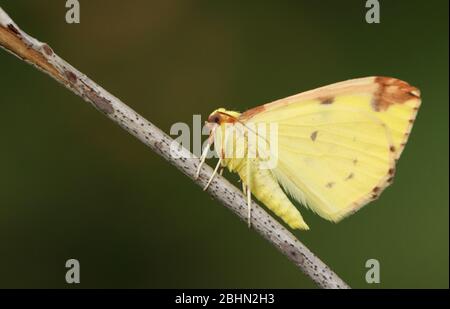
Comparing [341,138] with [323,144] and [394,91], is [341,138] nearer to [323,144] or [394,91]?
[323,144]

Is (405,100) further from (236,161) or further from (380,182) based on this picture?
(236,161)

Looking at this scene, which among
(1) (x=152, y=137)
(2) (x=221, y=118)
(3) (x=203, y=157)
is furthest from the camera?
(2) (x=221, y=118)

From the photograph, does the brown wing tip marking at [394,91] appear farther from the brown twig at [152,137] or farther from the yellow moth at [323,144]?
the brown twig at [152,137]

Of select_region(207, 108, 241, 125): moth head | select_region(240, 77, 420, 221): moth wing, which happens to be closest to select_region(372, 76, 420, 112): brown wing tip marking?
select_region(240, 77, 420, 221): moth wing

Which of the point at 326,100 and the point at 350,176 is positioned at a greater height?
the point at 326,100

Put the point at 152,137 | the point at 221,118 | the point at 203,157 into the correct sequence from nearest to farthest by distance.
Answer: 1. the point at 152,137
2. the point at 203,157
3. the point at 221,118

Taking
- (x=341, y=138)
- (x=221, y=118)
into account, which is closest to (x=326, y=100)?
(x=341, y=138)

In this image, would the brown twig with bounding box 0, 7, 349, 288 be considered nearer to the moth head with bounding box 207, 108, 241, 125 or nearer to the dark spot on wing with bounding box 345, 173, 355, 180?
the moth head with bounding box 207, 108, 241, 125
